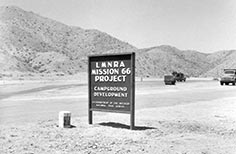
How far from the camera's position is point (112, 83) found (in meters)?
10.4

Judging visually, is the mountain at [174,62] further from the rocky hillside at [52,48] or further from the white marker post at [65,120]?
A: the white marker post at [65,120]

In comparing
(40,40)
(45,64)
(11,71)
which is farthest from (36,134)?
(40,40)

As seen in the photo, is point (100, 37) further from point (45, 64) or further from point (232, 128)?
point (232, 128)

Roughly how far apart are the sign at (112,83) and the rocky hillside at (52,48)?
68.2m

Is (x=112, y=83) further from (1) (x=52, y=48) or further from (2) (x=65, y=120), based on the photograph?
(1) (x=52, y=48)

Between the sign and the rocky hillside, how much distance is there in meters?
68.2

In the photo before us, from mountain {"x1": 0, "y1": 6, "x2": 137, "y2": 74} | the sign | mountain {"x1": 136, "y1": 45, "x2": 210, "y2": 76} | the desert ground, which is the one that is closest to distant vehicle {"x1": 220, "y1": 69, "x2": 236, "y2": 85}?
the desert ground

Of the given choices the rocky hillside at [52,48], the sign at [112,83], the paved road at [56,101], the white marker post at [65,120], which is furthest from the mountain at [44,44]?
the white marker post at [65,120]

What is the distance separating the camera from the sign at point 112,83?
32.5 feet

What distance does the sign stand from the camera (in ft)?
32.5

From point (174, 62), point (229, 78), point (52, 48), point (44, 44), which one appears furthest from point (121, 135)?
point (174, 62)

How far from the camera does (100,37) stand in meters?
134

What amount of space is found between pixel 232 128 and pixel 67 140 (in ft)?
16.4

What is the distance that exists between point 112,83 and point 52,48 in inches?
4072
